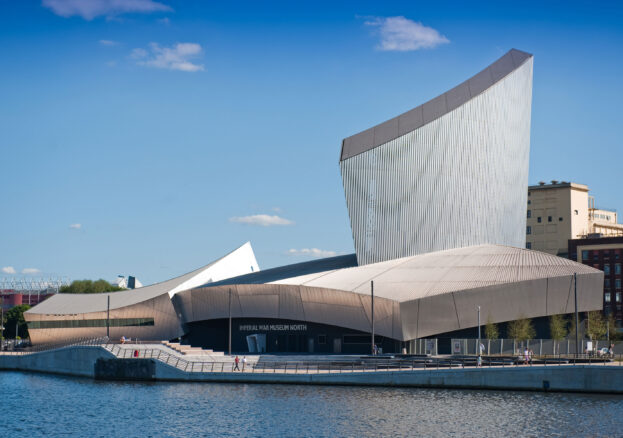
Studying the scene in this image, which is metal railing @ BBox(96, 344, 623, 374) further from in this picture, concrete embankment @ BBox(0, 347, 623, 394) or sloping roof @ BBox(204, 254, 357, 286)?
sloping roof @ BBox(204, 254, 357, 286)

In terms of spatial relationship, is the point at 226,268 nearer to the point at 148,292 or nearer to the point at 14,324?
the point at 148,292

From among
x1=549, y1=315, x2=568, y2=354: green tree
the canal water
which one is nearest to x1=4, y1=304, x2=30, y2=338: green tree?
the canal water

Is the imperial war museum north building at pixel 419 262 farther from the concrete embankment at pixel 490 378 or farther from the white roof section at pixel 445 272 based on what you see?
the concrete embankment at pixel 490 378

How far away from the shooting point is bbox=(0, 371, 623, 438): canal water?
38.4 meters

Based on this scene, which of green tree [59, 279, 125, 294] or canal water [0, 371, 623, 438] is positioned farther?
green tree [59, 279, 125, 294]

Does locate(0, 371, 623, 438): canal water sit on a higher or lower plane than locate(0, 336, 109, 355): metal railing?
lower

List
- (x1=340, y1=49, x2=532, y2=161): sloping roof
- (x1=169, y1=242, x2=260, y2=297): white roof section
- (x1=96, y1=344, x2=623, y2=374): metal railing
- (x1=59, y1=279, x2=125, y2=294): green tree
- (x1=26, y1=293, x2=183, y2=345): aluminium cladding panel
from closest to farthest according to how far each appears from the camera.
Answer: (x1=96, y1=344, x2=623, y2=374): metal railing, (x1=340, y1=49, x2=532, y2=161): sloping roof, (x1=26, y1=293, x2=183, y2=345): aluminium cladding panel, (x1=169, y1=242, x2=260, y2=297): white roof section, (x1=59, y1=279, x2=125, y2=294): green tree

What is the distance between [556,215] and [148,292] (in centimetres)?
6716

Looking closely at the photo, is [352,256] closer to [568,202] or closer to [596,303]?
[596,303]

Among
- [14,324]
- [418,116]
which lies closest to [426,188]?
[418,116]

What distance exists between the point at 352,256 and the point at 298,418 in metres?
41.6

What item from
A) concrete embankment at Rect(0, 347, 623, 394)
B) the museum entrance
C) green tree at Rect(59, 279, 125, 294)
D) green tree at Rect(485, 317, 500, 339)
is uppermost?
green tree at Rect(59, 279, 125, 294)

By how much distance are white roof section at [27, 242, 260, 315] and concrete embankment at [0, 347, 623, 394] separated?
1905 cm

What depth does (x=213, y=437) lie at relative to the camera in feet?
124
